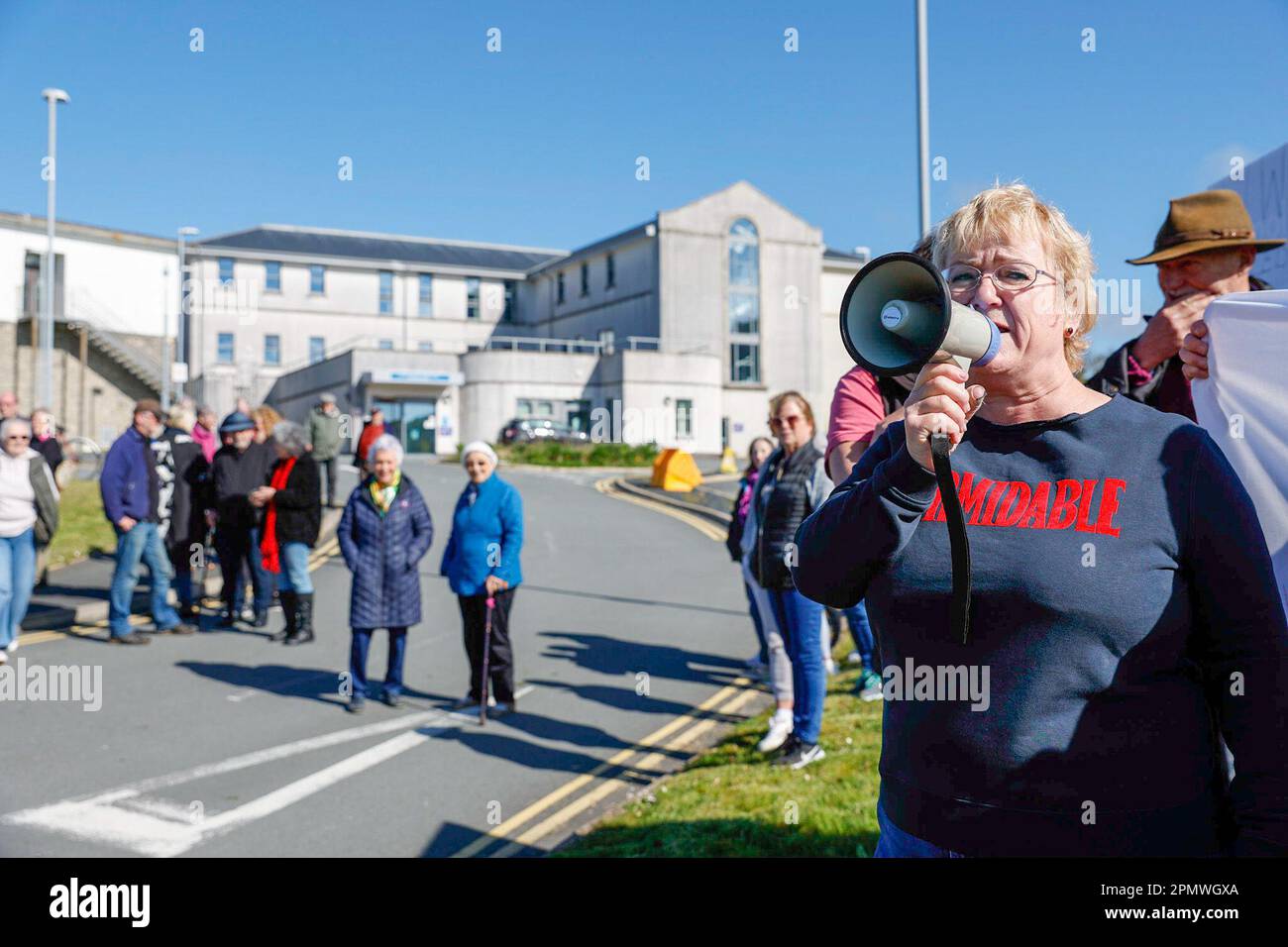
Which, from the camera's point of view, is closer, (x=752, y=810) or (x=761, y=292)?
(x=752, y=810)

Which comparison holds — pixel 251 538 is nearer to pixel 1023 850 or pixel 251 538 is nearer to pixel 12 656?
pixel 12 656

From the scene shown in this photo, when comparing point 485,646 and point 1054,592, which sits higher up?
point 1054,592

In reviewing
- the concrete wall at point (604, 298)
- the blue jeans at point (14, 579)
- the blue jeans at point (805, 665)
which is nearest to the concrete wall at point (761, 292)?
the concrete wall at point (604, 298)

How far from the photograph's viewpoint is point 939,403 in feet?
5.42

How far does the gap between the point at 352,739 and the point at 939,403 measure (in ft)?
19.8

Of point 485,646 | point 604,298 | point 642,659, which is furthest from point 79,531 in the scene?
point 604,298

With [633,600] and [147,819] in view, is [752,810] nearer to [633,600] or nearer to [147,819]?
[147,819]

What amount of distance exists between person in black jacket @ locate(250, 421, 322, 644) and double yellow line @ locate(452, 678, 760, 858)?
4206 mm

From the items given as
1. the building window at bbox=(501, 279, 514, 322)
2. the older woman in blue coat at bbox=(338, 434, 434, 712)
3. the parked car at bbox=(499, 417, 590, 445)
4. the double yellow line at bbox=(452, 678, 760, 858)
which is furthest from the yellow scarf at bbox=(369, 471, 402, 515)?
the building window at bbox=(501, 279, 514, 322)

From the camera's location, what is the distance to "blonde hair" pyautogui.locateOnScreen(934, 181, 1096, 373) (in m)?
1.91

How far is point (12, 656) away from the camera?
8992mm

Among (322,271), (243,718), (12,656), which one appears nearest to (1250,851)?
(243,718)

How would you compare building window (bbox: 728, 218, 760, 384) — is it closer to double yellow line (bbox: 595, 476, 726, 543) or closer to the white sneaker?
double yellow line (bbox: 595, 476, 726, 543)

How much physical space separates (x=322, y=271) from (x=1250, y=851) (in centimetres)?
5811
